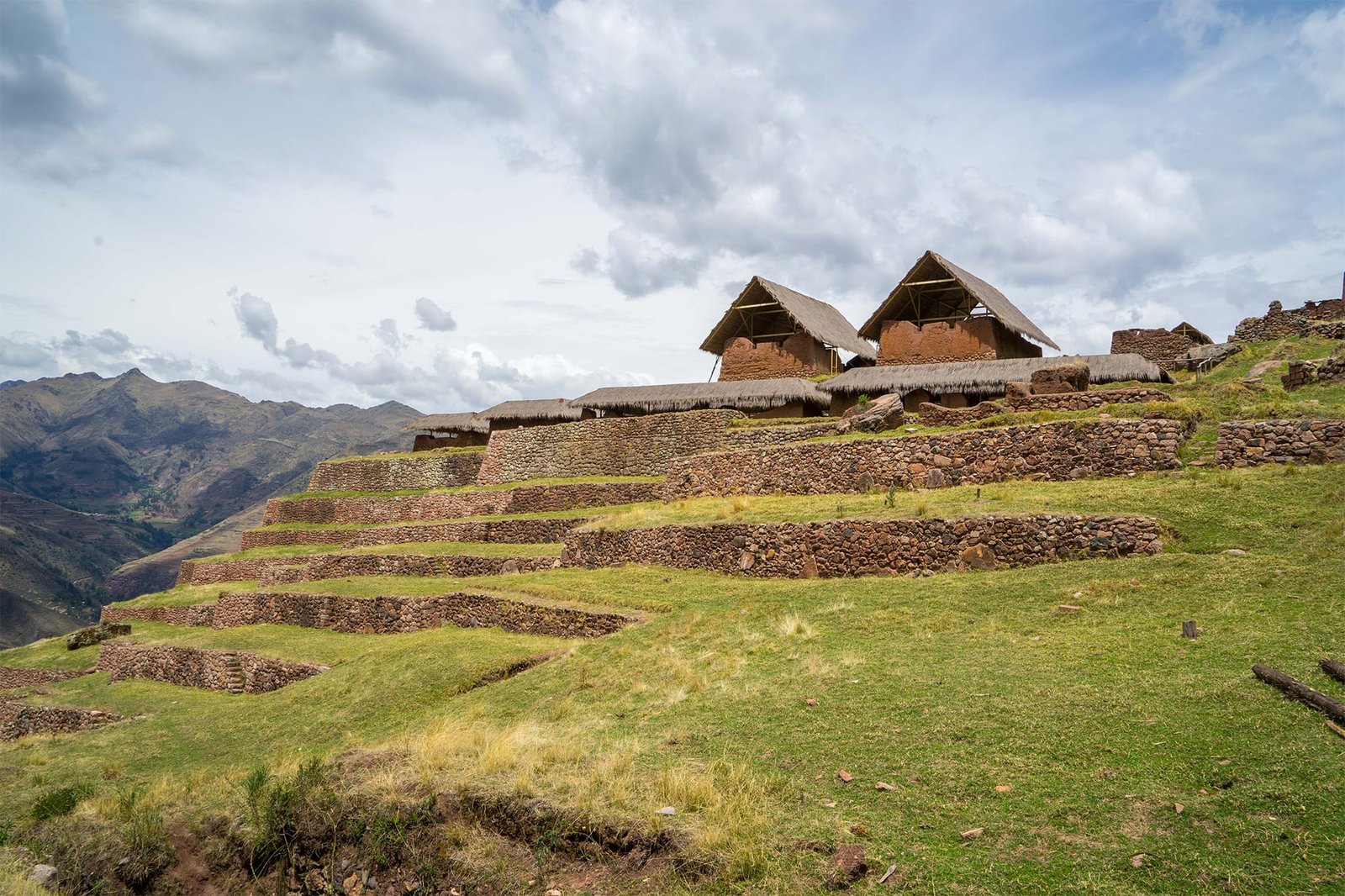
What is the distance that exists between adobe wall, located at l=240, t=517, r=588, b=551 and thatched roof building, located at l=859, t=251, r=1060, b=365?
54.8 ft

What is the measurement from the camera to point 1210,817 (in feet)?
19.4

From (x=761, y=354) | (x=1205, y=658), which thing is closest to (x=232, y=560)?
(x=761, y=354)

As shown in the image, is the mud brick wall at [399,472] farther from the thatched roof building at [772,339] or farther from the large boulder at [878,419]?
the large boulder at [878,419]

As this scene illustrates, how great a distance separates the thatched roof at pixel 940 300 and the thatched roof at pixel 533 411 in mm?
15935

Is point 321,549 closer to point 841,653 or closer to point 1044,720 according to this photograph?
point 841,653

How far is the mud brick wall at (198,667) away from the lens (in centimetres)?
2012

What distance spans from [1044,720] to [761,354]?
30.9 metres

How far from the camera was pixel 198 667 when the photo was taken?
22516mm

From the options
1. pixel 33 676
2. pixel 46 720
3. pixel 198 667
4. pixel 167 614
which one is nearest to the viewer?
pixel 46 720

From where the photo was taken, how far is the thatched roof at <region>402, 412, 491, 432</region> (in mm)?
46031

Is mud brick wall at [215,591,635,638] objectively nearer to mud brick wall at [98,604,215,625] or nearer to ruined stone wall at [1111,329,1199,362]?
mud brick wall at [98,604,215,625]

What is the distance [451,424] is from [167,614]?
18.3m

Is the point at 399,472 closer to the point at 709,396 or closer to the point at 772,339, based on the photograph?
the point at 709,396

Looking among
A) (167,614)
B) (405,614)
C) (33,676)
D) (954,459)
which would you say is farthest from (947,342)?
(33,676)
